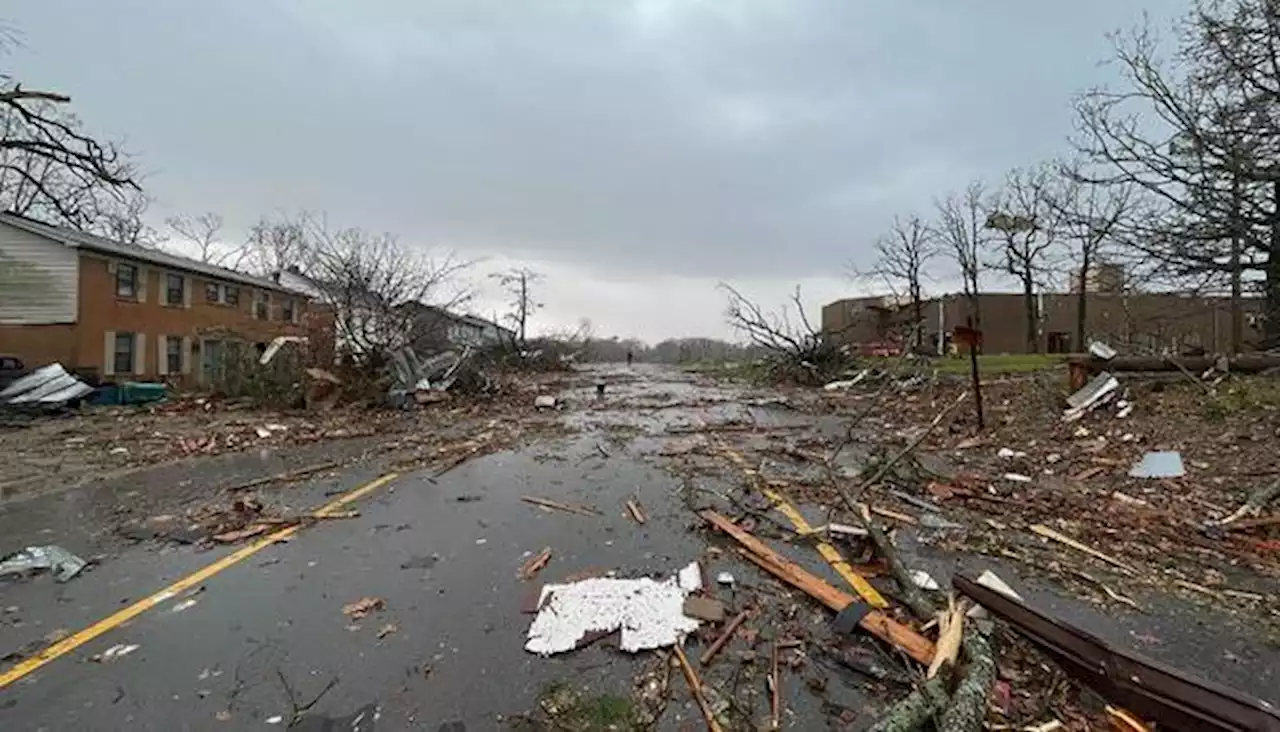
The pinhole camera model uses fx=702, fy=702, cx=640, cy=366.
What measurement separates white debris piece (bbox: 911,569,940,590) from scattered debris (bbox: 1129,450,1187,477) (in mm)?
→ 4965

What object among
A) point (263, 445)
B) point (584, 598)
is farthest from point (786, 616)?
point (263, 445)

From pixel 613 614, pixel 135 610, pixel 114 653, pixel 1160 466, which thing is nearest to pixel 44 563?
pixel 135 610

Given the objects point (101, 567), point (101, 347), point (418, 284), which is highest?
point (418, 284)

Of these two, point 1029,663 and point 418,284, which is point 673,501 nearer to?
point 1029,663

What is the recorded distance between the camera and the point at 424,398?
1741 centimetres

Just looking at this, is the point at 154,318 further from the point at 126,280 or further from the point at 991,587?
the point at 991,587

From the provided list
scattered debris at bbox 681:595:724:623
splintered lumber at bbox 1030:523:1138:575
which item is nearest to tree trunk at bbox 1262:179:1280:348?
splintered lumber at bbox 1030:523:1138:575

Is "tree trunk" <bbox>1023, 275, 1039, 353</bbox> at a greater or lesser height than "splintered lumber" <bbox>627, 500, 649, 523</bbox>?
greater

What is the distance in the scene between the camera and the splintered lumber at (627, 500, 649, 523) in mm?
6422

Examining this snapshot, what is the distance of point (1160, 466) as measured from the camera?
8055mm

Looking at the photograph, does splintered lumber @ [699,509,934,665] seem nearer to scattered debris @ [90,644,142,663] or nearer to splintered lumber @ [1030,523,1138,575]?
splintered lumber @ [1030,523,1138,575]

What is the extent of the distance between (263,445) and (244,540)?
664 centimetres

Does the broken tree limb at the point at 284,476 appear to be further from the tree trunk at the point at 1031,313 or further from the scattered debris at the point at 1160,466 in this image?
the tree trunk at the point at 1031,313

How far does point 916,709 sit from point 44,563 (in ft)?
19.6
